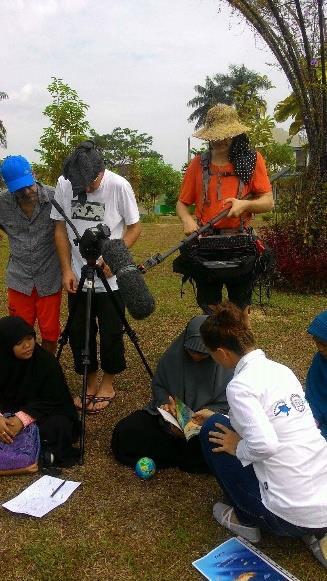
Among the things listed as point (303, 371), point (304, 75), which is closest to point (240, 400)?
point (303, 371)

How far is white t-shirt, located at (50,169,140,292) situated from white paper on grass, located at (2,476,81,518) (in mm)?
1288

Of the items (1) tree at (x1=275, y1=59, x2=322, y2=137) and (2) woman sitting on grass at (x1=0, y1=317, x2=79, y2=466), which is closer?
(2) woman sitting on grass at (x1=0, y1=317, x2=79, y2=466)

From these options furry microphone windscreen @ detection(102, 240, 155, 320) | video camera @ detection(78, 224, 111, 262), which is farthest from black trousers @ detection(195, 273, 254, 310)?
furry microphone windscreen @ detection(102, 240, 155, 320)

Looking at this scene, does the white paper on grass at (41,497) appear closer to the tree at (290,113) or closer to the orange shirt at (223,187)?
the orange shirt at (223,187)

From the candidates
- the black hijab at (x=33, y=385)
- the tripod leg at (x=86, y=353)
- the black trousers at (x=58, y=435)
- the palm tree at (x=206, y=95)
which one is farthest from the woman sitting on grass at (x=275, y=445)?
the palm tree at (x=206, y=95)

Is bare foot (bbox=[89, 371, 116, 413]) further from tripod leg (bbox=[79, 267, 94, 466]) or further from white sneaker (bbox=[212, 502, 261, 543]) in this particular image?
white sneaker (bbox=[212, 502, 261, 543])

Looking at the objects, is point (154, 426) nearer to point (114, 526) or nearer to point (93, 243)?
point (114, 526)

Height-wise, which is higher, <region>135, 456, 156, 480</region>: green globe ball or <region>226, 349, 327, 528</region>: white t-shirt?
<region>226, 349, 327, 528</region>: white t-shirt

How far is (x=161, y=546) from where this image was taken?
2.58m

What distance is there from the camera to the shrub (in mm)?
8023

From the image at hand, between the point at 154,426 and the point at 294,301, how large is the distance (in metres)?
4.68

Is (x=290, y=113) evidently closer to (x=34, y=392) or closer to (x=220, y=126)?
(x=220, y=126)

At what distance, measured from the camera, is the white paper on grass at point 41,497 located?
2831 millimetres

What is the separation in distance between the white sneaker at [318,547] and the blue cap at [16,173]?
254 cm
